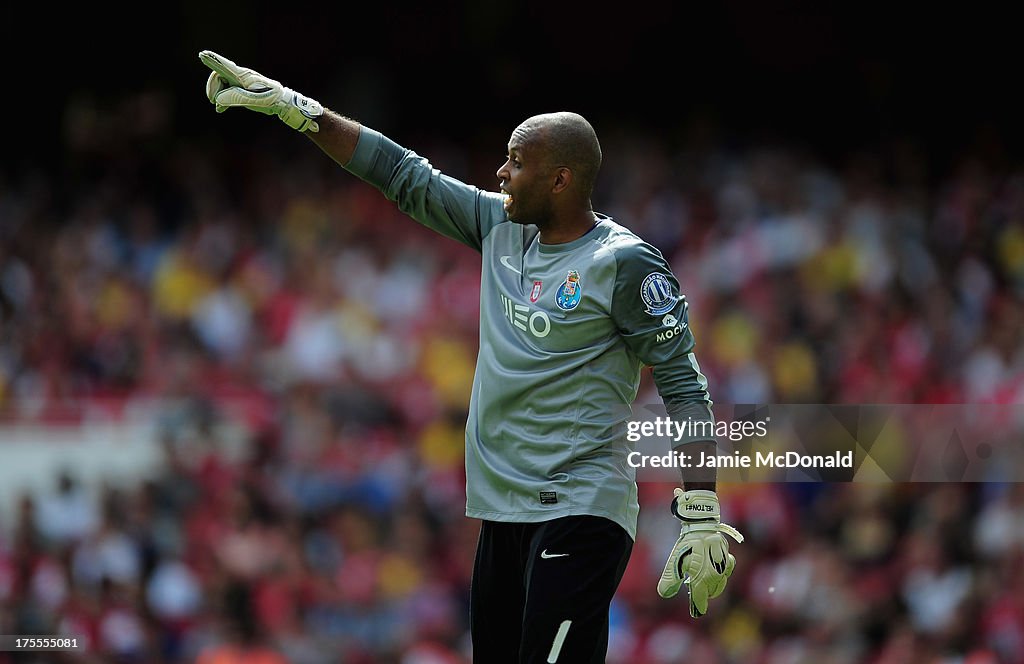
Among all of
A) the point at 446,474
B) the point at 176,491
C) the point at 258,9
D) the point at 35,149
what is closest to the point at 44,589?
the point at 176,491

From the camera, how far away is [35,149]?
45.2 feet

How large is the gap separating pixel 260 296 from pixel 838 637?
555cm

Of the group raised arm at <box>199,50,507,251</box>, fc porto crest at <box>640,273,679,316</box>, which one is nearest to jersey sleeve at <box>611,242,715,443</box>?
fc porto crest at <box>640,273,679,316</box>

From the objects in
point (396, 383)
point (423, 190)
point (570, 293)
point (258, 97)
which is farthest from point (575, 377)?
point (396, 383)

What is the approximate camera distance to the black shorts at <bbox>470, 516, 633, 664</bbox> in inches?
162

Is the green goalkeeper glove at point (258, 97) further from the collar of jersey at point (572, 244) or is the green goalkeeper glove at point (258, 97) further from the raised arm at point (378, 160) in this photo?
the collar of jersey at point (572, 244)

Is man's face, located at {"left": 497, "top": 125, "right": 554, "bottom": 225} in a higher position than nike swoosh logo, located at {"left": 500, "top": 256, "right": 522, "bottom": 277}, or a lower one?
higher

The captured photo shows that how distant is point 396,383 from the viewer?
10.8 metres

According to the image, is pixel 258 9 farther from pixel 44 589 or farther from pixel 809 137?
pixel 44 589

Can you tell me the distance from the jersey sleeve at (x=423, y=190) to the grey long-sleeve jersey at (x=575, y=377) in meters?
0.29

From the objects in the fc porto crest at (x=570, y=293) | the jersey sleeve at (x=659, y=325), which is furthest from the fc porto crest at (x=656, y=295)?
the fc porto crest at (x=570, y=293)

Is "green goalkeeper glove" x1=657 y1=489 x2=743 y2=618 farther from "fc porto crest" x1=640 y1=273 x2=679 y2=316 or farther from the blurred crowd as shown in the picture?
the blurred crowd

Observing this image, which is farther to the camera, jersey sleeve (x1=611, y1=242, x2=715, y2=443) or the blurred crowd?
the blurred crowd

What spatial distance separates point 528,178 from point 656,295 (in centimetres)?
54
